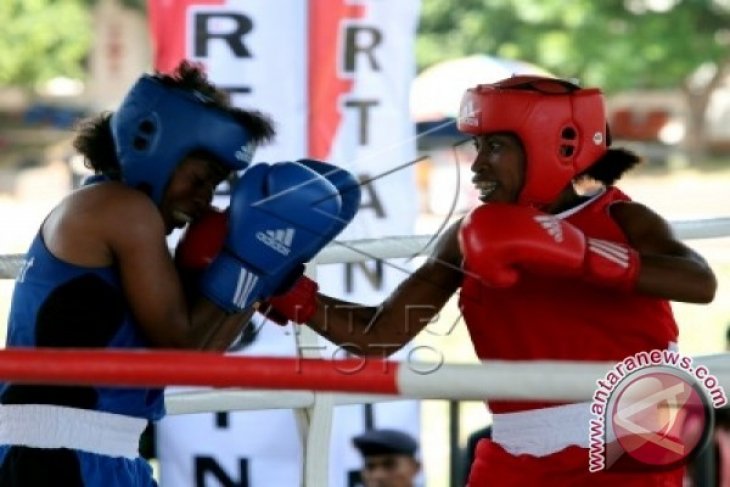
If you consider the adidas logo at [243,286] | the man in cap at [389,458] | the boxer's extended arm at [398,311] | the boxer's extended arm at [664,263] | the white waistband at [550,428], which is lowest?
the man in cap at [389,458]

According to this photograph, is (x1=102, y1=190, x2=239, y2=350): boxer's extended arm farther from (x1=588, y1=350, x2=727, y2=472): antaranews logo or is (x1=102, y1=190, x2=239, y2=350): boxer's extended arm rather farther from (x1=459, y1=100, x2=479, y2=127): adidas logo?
(x1=588, y1=350, x2=727, y2=472): antaranews logo

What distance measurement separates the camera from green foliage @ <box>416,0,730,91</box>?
1472 cm

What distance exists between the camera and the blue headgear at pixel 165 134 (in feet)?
6.80

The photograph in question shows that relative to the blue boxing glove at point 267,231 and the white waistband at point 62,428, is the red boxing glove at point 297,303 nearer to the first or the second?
the blue boxing glove at point 267,231

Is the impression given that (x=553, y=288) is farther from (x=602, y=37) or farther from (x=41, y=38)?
(x=41, y=38)

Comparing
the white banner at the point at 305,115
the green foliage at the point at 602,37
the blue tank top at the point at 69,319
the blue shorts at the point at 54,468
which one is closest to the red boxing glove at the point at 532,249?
the blue tank top at the point at 69,319

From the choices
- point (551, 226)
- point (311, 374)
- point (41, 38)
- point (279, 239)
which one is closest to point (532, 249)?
point (551, 226)

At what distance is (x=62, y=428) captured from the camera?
2.09m

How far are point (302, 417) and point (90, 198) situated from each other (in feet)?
1.66

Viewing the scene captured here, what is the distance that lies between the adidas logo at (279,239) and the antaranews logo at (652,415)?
49 centimetres

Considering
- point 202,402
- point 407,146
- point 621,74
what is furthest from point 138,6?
point 202,402

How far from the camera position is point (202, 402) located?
7.94 ft

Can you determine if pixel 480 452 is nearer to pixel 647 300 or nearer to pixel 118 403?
pixel 647 300

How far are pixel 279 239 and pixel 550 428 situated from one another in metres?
0.49
